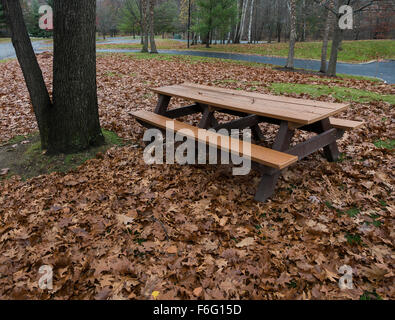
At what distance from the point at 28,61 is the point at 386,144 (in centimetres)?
572

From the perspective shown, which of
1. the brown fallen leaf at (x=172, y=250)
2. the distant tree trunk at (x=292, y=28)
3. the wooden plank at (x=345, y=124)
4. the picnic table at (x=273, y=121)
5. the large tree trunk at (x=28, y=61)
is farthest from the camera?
the distant tree trunk at (x=292, y=28)

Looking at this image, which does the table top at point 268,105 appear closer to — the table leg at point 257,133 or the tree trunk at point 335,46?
the table leg at point 257,133

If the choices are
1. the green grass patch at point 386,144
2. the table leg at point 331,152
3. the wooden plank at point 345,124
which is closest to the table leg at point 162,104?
the table leg at point 331,152

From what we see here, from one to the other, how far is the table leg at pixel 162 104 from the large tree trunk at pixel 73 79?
1.14m

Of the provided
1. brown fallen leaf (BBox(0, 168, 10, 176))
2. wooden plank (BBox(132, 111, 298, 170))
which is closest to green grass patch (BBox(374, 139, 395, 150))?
wooden plank (BBox(132, 111, 298, 170))

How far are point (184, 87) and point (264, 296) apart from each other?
3836 mm

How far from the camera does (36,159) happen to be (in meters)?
4.14

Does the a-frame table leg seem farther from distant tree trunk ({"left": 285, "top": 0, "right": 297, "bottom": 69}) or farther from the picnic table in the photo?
distant tree trunk ({"left": 285, "top": 0, "right": 297, "bottom": 69})

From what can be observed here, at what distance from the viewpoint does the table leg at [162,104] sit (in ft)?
15.9

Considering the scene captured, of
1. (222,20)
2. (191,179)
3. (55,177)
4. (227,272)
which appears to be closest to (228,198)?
(191,179)

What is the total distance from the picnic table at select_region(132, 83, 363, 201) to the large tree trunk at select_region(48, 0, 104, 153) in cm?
94

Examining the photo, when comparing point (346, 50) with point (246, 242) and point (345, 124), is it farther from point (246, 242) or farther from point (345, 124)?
point (246, 242)

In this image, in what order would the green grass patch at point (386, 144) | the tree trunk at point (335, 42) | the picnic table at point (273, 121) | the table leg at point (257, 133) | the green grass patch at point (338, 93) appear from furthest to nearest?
the tree trunk at point (335, 42) < the green grass patch at point (338, 93) < the table leg at point (257, 133) < the green grass patch at point (386, 144) < the picnic table at point (273, 121)

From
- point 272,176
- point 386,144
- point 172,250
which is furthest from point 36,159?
point 386,144
